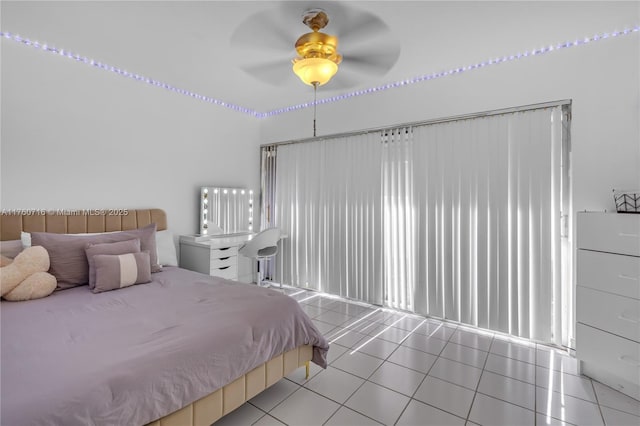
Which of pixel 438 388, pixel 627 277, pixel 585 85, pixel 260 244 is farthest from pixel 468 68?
pixel 260 244

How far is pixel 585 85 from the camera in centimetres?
260

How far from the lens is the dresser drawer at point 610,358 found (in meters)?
2.06

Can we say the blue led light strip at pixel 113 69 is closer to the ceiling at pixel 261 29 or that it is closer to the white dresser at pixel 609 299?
the ceiling at pixel 261 29

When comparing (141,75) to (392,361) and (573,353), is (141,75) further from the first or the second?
(573,353)

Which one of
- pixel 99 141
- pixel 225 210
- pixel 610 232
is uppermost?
pixel 99 141

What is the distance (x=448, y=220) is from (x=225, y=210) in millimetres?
2946

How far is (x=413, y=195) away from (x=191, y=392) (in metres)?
2.82

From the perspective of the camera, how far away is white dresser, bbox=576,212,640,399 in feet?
6.80

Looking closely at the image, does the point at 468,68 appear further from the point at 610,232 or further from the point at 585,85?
the point at 610,232

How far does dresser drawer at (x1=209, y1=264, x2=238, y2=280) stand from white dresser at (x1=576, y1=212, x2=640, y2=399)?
3.47 m

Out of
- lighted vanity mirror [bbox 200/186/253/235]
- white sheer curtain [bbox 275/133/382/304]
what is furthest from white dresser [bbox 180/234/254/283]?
white sheer curtain [bbox 275/133/382/304]

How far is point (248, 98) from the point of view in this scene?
4.09 m

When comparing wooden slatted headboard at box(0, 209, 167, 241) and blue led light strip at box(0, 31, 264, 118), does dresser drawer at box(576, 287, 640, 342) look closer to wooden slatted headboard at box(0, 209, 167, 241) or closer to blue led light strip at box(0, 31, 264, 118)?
wooden slatted headboard at box(0, 209, 167, 241)

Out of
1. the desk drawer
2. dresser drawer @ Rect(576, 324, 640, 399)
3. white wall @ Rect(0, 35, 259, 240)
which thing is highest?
white wall @ Rect(0, 35, 259, 240)
